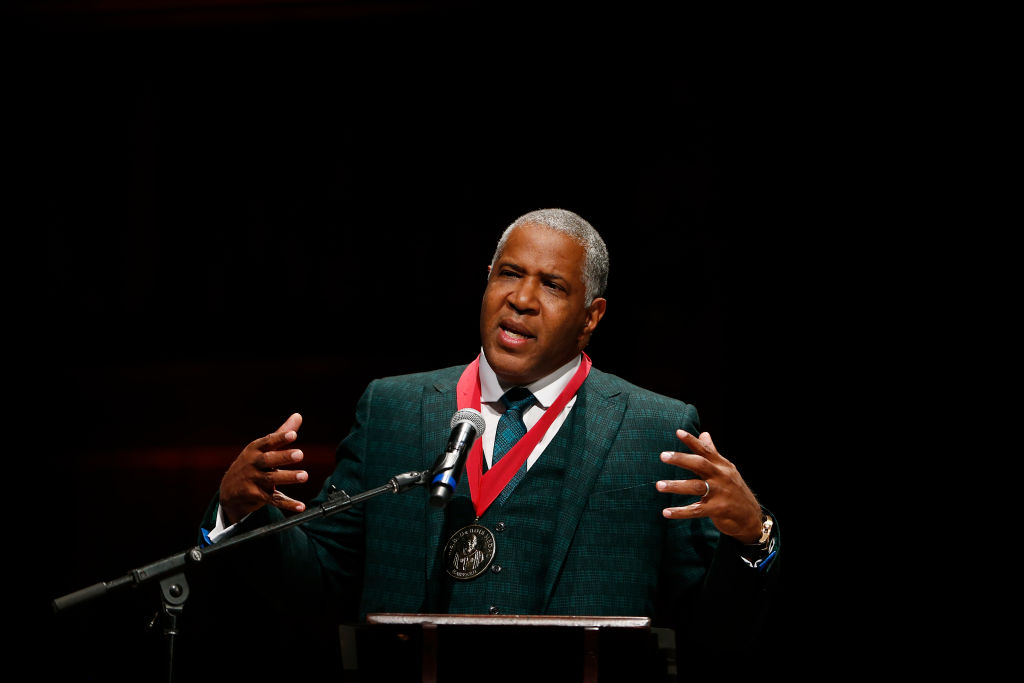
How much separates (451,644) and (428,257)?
2.39 metres

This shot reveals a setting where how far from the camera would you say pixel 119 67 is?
4.14 meters

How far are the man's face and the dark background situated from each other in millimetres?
1160

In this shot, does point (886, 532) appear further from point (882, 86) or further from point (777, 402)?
point (882, 86)

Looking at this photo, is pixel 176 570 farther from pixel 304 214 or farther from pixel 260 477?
pixel 304 214

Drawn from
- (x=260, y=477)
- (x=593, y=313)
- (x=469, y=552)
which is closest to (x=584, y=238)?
(x=593, y=313)

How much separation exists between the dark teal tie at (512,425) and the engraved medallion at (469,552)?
142 millimetres

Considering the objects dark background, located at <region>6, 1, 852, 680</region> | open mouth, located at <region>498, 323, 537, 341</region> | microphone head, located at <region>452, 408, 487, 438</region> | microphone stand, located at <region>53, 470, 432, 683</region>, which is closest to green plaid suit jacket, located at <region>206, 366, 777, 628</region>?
open mouth, located at <region>498, 323, 537, 341</region>

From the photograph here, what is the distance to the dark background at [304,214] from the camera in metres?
3.68

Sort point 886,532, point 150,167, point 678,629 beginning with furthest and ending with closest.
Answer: point 150,167 → point 886,532 → point 678,629

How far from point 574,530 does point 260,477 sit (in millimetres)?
780

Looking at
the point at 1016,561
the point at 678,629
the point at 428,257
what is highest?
the point at 428,257

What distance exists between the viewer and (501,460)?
8.06 ft

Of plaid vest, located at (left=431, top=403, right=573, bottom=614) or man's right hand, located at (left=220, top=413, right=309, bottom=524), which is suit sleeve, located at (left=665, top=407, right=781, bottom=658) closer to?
plaid vest, located at (left=431, top=403, right=573, bottom=614)

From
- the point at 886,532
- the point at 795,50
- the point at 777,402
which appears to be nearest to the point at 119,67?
the point at 795,50
